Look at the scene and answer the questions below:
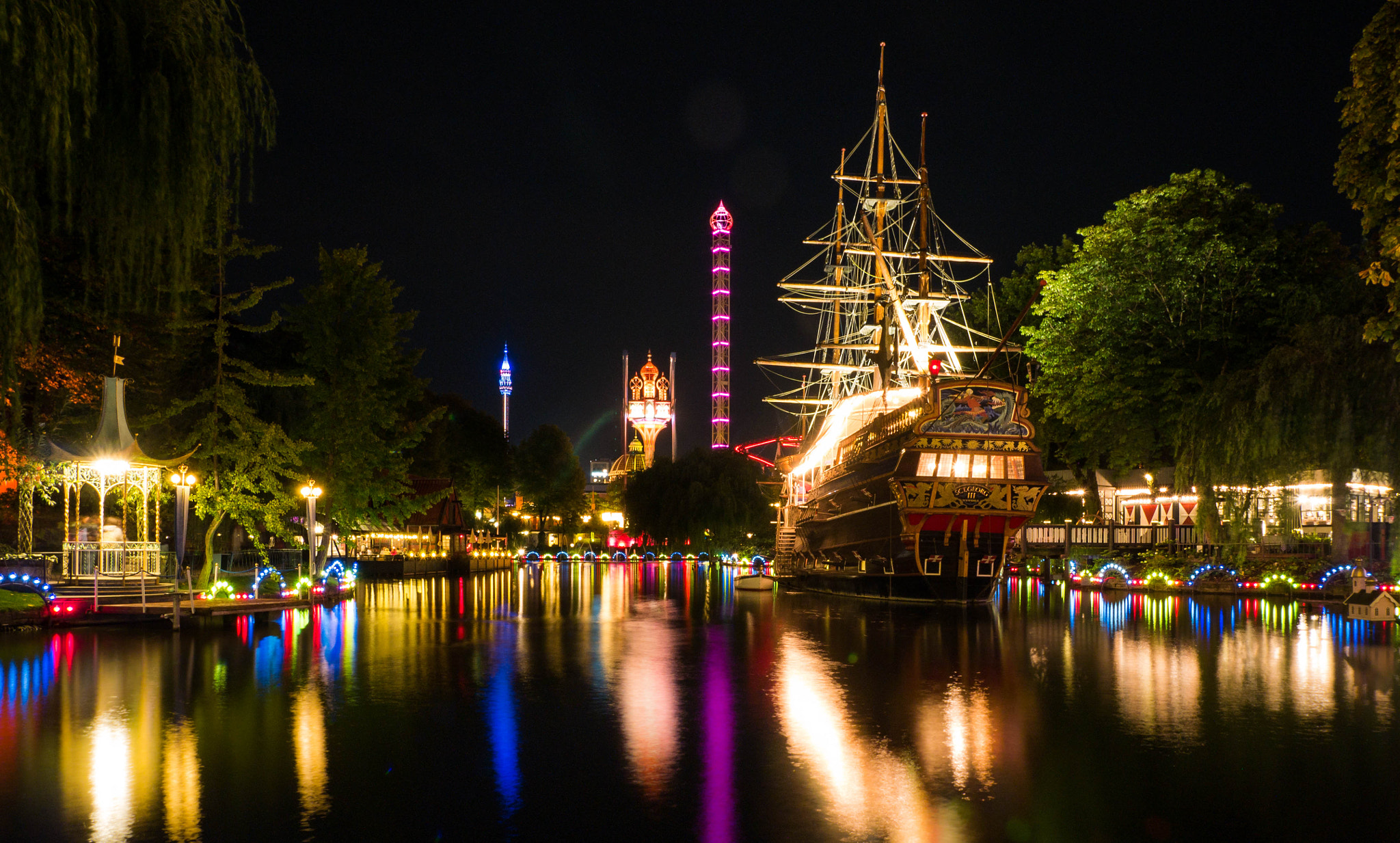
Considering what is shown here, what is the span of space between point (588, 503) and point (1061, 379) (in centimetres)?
10052

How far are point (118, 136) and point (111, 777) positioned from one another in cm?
493

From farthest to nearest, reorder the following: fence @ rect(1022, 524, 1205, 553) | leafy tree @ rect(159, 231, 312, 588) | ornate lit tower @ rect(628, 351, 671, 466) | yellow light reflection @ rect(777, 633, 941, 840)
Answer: ornate lit tower @ rect(628, 351, 671, 466)
fence @ rect(1022, 524, 1205, 553)
leafy tree @ rect(159, 231, 312, 588)
yellow light reflection @ rect(777, 633, 941, 840)

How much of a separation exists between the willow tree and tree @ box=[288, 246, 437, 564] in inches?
1215

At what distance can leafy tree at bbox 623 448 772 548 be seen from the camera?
219 ft

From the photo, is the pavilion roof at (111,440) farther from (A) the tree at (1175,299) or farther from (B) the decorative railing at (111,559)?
(A) the tree at (1175,299)

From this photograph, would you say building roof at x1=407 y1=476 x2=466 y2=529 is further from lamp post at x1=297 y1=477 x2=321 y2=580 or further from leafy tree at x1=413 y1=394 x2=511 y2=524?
lamp post at x1=297 y1=477 x2=321 y2=580

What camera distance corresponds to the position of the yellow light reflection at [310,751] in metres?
8.02

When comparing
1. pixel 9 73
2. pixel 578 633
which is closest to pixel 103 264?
pixel 9 73

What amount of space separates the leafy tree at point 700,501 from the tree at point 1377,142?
52913 millimetres

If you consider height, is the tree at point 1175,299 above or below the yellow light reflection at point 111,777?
above

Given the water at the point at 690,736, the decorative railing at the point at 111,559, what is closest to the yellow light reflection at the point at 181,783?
the water at the point at 690,736

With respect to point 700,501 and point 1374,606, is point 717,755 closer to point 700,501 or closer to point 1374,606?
point 1374,606

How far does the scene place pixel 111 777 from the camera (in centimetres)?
876

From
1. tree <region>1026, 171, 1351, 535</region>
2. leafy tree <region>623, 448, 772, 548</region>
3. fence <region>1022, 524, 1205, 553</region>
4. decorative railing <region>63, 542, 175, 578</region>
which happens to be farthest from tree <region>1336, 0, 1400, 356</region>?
leafy tree <region>623, 448, 772, 548</region>
